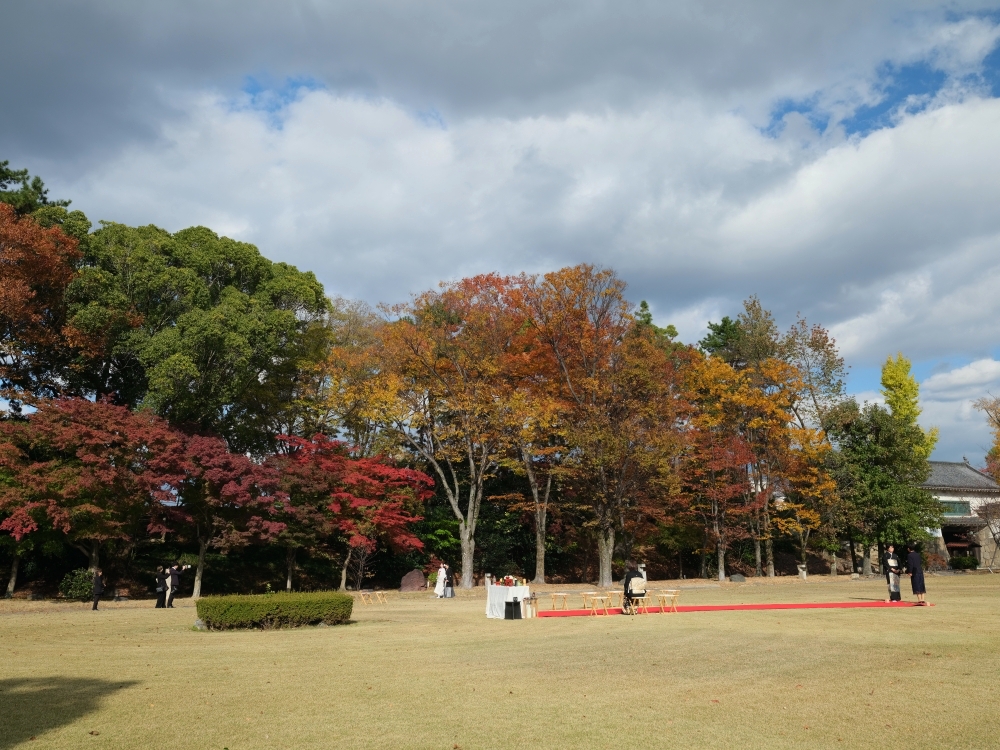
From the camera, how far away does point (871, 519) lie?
3891 centimetres

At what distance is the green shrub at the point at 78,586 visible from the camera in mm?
26375

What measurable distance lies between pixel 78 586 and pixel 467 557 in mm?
14754

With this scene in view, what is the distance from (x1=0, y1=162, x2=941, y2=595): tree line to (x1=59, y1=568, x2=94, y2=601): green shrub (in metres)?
1.23

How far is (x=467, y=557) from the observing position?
3203 centimetres

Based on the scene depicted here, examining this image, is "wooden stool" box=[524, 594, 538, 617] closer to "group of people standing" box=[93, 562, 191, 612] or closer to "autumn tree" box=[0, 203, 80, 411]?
"group of people standing" box=[93, 562, 191, 612]

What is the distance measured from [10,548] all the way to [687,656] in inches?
1023

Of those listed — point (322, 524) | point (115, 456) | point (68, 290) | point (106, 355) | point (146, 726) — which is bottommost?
point (146, 726)

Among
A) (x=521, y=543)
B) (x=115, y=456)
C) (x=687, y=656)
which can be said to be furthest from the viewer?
(x=521, y=543)

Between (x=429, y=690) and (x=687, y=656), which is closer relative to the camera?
(x=429, y=690)

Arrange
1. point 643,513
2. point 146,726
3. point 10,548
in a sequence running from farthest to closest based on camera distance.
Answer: point 643,513, point 10,548, point 146,726

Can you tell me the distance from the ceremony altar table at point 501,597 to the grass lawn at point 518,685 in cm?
224

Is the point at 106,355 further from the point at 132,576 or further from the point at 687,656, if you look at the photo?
the point at 687,656

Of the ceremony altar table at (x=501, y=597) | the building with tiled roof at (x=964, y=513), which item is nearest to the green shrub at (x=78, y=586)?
the ceremony altar table at (x=501, y=597)

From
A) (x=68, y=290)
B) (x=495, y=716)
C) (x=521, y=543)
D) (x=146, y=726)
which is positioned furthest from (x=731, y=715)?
(x=521, y=543)
